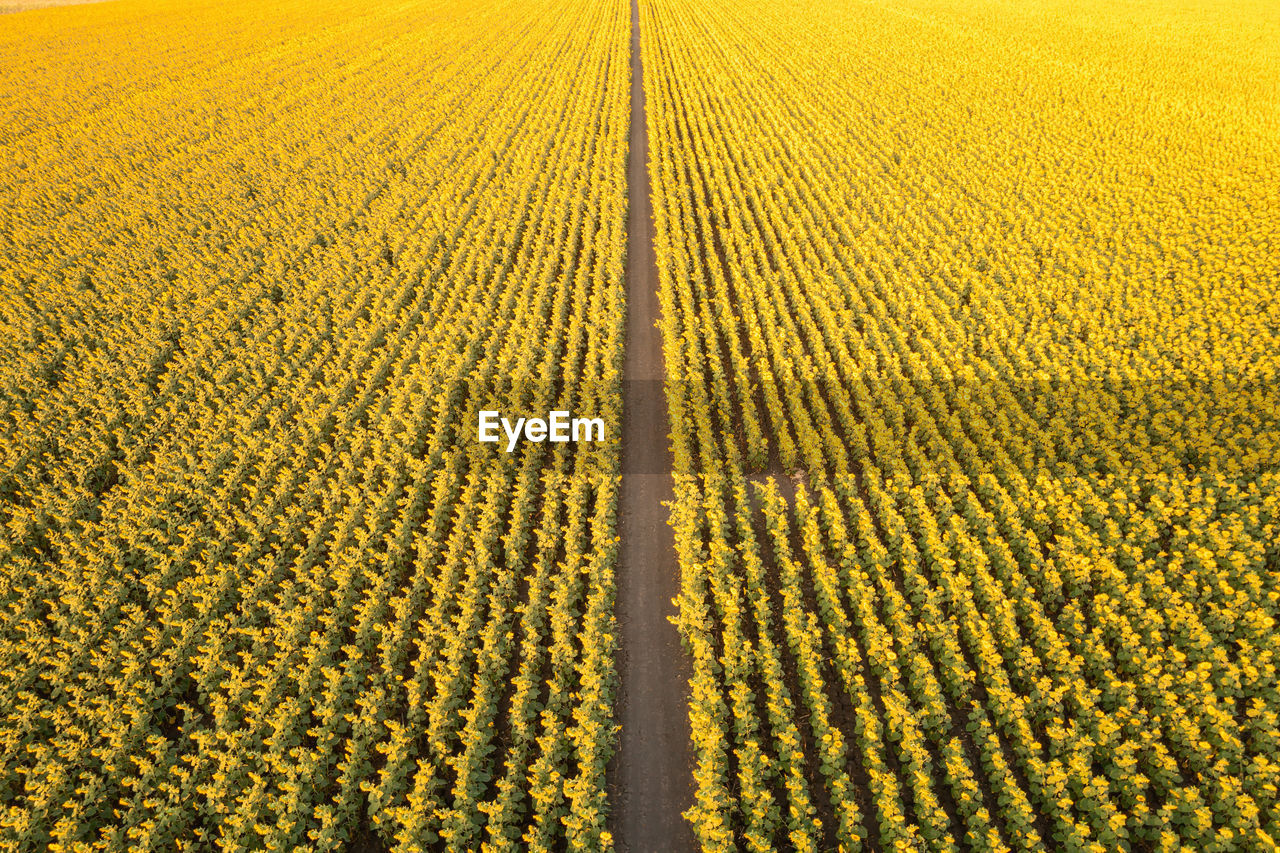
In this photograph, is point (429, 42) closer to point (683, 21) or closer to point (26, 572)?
point (683, 21)

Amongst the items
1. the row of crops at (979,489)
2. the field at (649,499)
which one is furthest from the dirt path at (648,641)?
the row of crops at (979,489)

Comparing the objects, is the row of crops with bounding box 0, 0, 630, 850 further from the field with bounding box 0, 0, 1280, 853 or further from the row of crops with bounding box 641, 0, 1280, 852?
the row of crops with bounding box 641, 0, 1280, 852

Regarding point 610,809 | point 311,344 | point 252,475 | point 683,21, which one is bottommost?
point 610,809

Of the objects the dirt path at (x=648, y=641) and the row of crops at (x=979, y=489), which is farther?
the dirt path at (x=648, y=641)

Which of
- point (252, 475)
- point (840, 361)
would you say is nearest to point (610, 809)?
point (252, 475)

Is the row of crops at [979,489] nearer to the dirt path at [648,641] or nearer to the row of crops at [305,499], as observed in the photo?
the dirt path at [648,641]

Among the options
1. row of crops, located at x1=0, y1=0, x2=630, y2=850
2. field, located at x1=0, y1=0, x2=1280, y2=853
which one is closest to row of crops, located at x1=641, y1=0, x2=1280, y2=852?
field, located at x1=0, y1=0, x2=1280, y2=853
